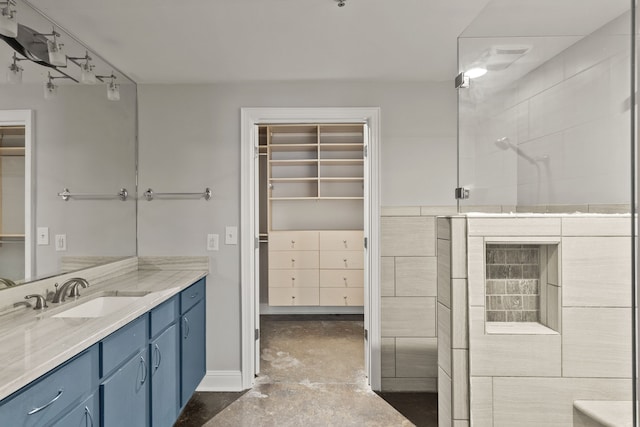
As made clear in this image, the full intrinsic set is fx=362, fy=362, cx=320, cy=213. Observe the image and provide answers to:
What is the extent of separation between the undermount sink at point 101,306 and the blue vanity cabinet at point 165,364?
0.19 metres

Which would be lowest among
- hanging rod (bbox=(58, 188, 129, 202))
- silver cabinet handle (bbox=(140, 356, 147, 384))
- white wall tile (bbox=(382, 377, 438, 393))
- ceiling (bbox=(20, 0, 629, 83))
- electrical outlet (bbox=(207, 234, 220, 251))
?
white wall tile (bbox=(382, 377, 438, 393))

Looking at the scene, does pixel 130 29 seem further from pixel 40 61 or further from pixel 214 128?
pixel 214 128

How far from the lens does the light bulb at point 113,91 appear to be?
2.50m

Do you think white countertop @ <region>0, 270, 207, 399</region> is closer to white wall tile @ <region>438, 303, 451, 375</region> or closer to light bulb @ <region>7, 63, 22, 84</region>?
light bulb @ <region>7, 63, 22, 84</region>

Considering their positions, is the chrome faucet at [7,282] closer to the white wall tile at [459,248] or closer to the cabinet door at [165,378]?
the cabinet door at [165,378]

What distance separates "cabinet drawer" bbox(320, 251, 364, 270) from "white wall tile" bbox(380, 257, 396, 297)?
1.69 meters

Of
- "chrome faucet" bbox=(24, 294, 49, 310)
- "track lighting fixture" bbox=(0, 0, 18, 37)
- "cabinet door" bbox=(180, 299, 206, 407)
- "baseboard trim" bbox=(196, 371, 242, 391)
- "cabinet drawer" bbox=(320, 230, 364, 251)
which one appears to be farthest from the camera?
"cabinet drawer" bbox=(320, 230, 364, 251)

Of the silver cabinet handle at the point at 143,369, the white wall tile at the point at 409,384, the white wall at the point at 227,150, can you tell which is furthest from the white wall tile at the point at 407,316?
the silver cabinet handle at the point at 143,369

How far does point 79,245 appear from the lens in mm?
2195

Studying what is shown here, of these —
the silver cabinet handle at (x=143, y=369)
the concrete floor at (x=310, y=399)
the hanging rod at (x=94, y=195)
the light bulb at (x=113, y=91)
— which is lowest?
the concrete floor at (x=310, y=399)

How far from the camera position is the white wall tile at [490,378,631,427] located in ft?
5.52

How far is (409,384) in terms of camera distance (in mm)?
2814

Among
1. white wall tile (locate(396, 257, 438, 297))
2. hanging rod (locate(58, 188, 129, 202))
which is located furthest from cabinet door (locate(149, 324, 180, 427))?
white wall tile (locate(396, 257, 438, 297))

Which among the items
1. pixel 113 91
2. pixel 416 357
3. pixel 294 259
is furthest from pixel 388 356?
pixel 113 91
